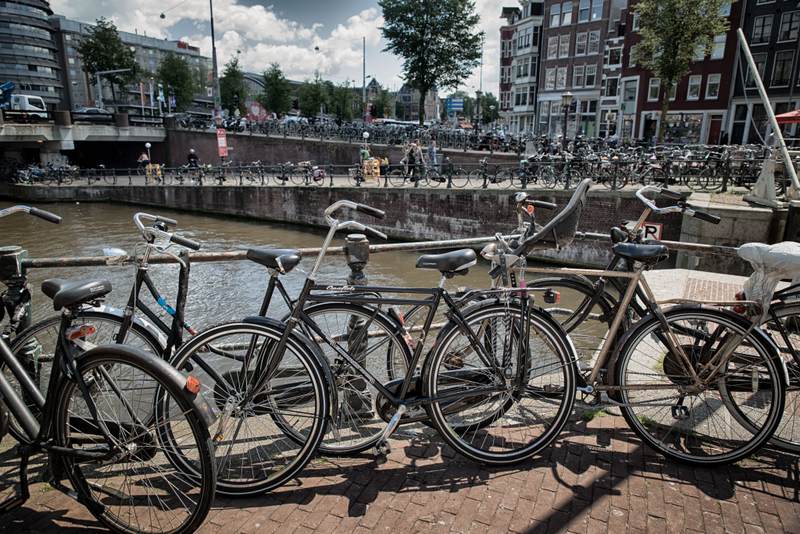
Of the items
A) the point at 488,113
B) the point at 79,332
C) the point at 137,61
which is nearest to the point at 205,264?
the point at 79,332

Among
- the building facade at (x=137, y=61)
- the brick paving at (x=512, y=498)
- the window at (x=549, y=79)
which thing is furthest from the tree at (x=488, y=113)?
the brick paving at (x=512, y=498)

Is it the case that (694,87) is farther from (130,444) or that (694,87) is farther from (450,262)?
(130,444)

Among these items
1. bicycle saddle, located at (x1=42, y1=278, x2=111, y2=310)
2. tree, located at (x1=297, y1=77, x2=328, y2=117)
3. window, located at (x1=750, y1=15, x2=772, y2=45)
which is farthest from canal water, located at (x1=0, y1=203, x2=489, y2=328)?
tree, located at (x1=297, y1=77, x2=328, y2=117)

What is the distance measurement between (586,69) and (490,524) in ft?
155

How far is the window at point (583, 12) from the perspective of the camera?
1657 inches

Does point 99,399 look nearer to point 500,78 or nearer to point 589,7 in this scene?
point 589,7

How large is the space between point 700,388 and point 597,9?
46.3 meters

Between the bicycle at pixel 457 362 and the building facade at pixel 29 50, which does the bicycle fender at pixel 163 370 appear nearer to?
the bicycle at pixel 457 362

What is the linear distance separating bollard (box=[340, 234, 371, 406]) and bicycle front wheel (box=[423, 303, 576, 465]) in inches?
15.7

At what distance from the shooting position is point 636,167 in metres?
17.3

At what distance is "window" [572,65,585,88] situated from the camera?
4403 centimetres

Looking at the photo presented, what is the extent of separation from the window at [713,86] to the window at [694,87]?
53 cm

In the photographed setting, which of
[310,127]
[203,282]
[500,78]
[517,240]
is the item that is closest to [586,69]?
[500,78]

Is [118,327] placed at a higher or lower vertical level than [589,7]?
lower
